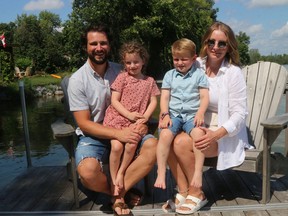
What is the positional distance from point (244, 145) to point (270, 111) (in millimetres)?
735

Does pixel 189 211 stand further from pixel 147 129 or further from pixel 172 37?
pixel 172 37

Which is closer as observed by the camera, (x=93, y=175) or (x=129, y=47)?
(x=93, y=175)

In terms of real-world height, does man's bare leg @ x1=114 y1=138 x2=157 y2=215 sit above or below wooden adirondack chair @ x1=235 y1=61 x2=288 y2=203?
below

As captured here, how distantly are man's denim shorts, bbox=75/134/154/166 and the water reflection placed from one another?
6.56ft

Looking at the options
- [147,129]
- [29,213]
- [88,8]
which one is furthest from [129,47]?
[88,8]

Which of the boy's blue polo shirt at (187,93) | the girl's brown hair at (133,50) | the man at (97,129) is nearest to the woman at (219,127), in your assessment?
the boy's blue polo shirt at (187,93)

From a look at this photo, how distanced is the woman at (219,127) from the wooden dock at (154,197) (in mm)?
172

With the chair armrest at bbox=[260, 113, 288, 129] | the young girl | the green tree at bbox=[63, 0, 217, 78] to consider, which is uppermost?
the green tree at bbox=[63, 0, 217, 78]

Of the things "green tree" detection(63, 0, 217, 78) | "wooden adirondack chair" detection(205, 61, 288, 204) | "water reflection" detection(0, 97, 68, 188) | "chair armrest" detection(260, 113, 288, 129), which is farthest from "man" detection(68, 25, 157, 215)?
"green tree" detection(63, 0, 217, 78)

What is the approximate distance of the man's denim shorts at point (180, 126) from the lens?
2.63 metres

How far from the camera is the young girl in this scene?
8.86 ft

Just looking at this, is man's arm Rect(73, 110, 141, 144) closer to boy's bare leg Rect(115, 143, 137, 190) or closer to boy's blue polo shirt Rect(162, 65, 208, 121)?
boy's bare leg Rect(115, 143, 137, 190)

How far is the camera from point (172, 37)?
27.7 m

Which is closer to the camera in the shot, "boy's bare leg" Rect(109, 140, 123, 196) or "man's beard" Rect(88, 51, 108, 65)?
"boy's bare leg" Rect(109, 140, 123, 196)
